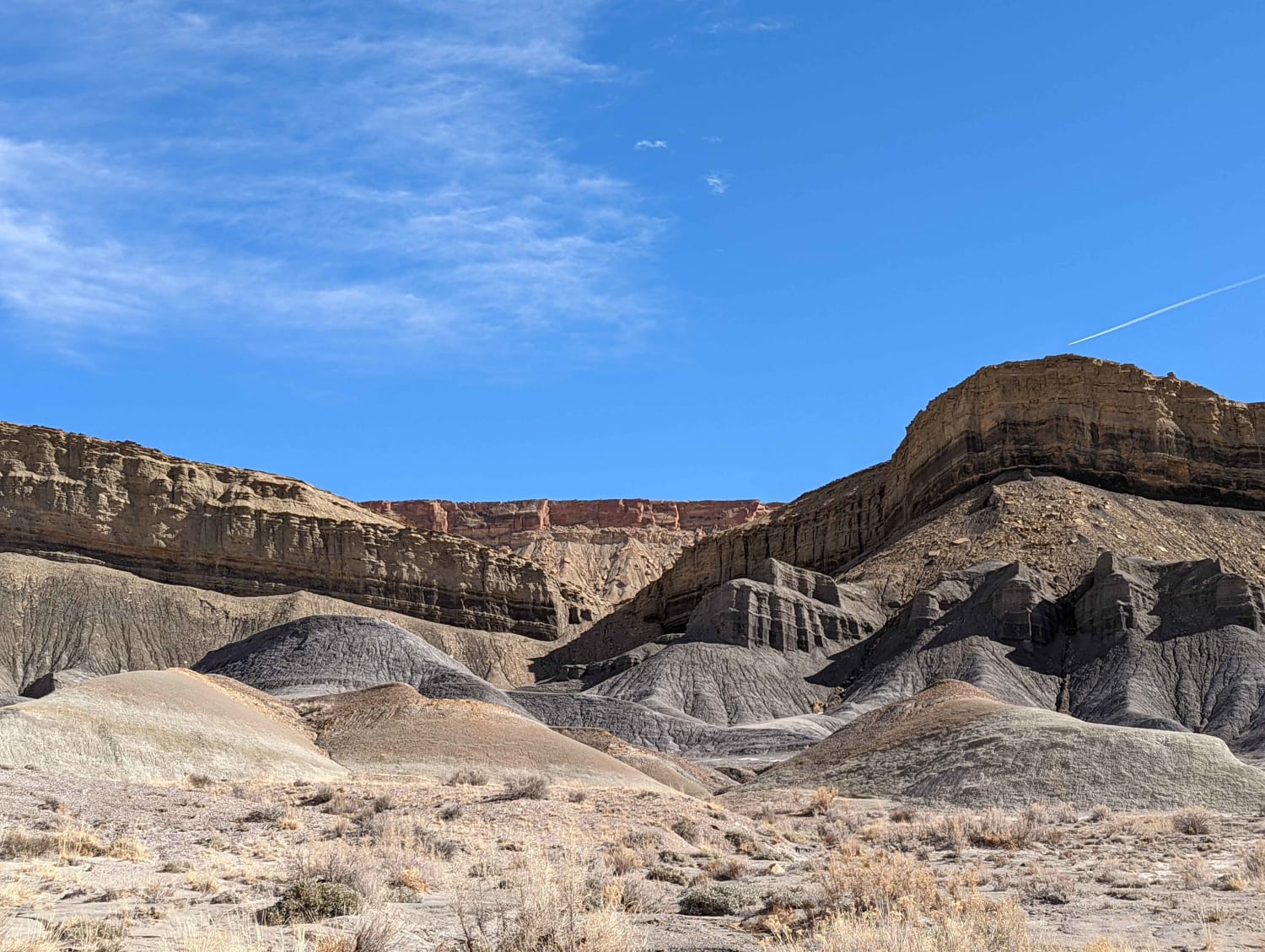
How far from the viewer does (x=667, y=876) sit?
70.6 feet

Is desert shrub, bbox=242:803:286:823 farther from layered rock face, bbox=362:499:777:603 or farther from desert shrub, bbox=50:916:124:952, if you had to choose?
layered rock face, bbox=362:499:777:603

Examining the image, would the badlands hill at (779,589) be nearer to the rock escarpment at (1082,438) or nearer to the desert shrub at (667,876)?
the rock escarpment at (1082,438)

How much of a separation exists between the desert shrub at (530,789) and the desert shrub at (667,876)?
29.7 ft

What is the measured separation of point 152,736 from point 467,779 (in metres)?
7.94

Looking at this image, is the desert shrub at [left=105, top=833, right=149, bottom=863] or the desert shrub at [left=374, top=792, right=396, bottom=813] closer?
the desert shrub at [left=105, top=833, right=149, bottom=863]

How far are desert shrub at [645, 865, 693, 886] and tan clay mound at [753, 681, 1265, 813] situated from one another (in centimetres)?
1627

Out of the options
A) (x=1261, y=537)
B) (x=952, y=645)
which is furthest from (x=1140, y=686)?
(x=1261, y=537)

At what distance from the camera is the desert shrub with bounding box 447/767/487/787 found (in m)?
35.4

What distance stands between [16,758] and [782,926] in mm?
21759

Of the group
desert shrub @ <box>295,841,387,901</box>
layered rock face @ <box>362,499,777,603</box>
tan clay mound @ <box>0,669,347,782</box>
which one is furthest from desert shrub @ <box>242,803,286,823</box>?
layered rock face @ <box>362,499,777,603</box>

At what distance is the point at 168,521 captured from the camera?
370 ft

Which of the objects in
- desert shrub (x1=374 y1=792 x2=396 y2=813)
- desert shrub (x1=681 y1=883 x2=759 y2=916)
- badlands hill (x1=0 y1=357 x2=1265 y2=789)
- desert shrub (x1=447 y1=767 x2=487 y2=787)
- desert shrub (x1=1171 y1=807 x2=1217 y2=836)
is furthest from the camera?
badlands hill (x1=0 y1=357 x2=1265 y2=789)

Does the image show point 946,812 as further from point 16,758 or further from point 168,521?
point 168,521

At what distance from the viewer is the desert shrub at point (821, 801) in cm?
3613
